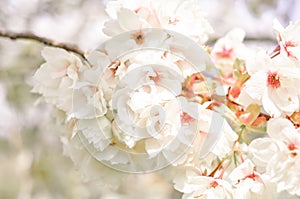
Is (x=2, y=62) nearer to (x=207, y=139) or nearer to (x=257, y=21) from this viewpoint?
(x=257, y=21)

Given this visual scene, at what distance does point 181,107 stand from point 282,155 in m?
0.19

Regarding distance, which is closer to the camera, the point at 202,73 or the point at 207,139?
the point at 207,139

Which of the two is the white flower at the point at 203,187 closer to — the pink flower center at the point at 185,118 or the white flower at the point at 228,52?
the pink flower center at the point at 185,118

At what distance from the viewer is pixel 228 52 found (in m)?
1.39

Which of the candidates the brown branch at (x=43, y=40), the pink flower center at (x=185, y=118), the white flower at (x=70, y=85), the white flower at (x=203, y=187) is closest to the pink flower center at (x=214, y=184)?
the white flower at (x=203, y=187)

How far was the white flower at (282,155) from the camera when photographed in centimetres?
97

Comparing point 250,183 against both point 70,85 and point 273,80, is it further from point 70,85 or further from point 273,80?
point 70,85

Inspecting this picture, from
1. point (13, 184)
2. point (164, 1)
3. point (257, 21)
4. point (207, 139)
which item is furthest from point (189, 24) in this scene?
point (13, 184)

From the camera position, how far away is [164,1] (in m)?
1.10

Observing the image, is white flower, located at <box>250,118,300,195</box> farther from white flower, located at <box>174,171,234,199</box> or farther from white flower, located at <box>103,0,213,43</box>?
white flower, located at <box>103,0,213,43</box>

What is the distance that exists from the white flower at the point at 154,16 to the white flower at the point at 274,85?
14cm

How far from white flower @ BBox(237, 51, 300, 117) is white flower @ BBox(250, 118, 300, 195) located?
47 millimetres

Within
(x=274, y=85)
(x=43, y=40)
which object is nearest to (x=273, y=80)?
(x=274, y=85)

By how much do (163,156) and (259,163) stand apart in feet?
0.55
